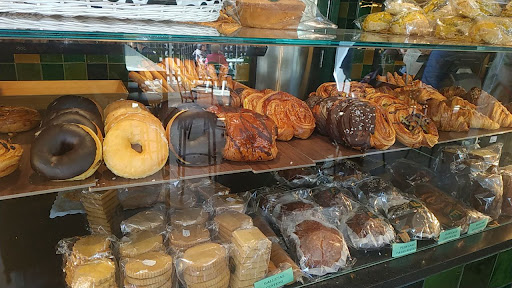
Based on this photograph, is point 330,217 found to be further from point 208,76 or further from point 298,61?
point 298,61

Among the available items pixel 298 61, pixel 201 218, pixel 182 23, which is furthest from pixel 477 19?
pixel 201 218

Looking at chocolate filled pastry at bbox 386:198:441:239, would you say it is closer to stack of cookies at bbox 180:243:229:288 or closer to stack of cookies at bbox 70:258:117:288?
stack of cookies at bbox 180:243:229:288

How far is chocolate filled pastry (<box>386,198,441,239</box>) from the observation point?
5.76 feet

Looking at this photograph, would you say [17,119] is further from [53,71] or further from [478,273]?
[478,273]

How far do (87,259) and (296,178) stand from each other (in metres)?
1.11

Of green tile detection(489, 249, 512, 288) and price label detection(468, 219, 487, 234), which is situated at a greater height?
price label detection(468, 219, 487, 234)

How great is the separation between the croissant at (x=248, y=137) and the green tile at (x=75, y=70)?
4.85ft

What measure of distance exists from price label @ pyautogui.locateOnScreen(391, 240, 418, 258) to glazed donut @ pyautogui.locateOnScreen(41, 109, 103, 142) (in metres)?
1.30

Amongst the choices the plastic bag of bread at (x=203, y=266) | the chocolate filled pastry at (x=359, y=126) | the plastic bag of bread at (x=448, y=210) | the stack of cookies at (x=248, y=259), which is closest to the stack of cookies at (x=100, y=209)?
the plastic bag of bread at (x=203, y=266)

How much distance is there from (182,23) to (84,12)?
0.99 ft

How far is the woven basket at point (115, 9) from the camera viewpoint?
1012 mm

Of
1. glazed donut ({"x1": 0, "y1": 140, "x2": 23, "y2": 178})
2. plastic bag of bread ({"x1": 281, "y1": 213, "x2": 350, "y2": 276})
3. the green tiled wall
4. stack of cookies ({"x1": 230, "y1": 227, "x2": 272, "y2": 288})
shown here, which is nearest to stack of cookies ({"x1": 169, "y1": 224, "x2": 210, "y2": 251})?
stack of cookies ({"x1": 230, "y1": 227, "x2": 272, "y2": 288})

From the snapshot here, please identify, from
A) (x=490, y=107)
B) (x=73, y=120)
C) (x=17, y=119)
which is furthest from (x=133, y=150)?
(x=490, y=107)

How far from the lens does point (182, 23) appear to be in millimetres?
1248
